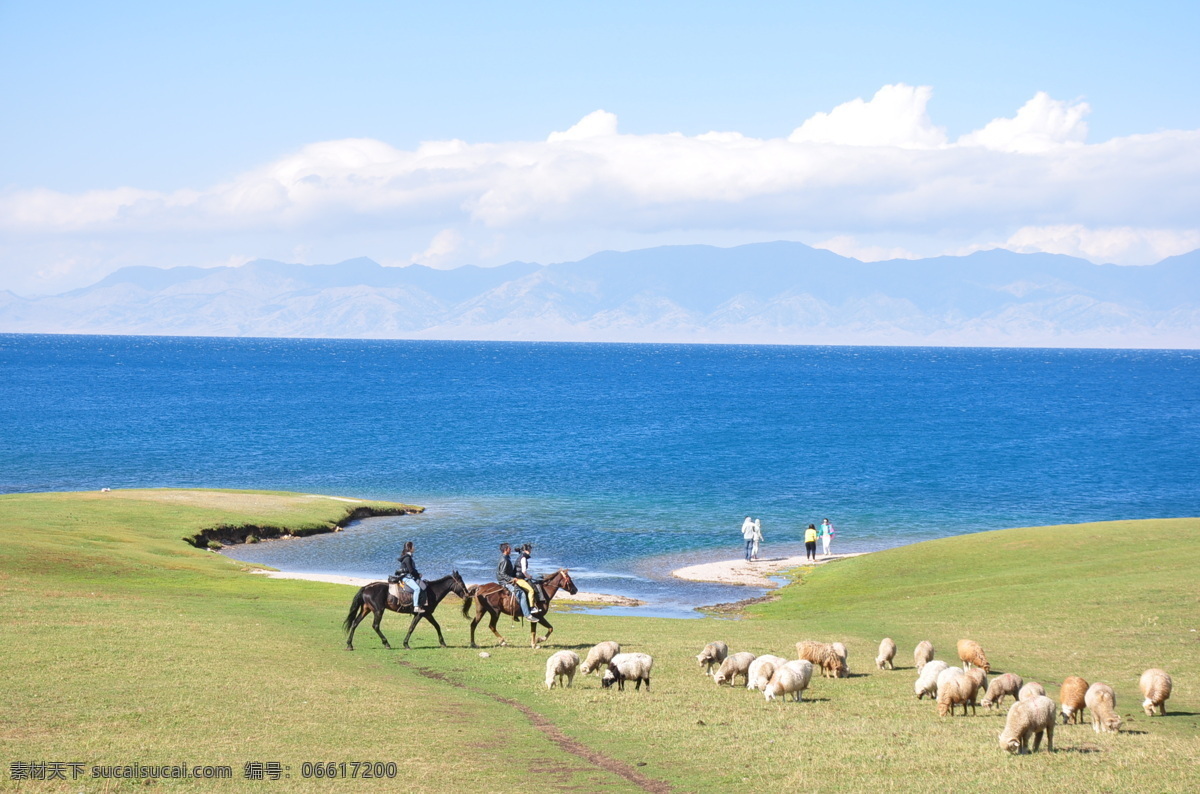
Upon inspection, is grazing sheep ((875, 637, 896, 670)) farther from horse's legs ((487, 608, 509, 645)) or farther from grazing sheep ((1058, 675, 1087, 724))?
horse's legs ((487, 608, 509, 645))

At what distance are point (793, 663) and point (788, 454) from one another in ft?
283

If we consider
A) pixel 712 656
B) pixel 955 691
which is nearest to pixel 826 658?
pixel 712 656

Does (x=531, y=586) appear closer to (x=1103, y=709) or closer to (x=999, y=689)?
(x=999, y=689)

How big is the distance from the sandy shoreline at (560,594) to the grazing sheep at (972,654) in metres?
21.8

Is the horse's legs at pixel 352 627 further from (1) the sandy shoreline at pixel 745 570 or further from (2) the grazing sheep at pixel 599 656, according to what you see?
(1) the sandy shoreline at pixel 745 570

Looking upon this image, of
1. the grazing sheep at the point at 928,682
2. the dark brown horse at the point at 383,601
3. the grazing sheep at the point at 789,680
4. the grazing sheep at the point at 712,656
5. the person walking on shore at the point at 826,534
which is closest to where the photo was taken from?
the grazing sheep at the point at 789,680

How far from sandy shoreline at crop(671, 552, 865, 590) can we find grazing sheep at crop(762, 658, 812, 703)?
2814cm

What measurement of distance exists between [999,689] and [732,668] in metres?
6.19

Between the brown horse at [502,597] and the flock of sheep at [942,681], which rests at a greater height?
the brown horse at [502,597]

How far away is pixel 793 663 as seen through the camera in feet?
79.0

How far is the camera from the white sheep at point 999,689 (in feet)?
75.3

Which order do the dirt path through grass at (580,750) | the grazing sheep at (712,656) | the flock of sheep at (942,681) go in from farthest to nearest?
the grazing sheep at (712,656) < the flock of sheep at (942,681) < the dirt path through grass at (580,750)

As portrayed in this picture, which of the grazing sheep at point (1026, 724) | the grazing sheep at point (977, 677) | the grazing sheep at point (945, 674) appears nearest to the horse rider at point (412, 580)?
the grazing sheep at point (945, 674)

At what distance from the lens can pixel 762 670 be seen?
82.1 feet
